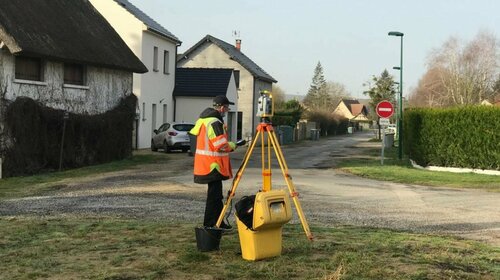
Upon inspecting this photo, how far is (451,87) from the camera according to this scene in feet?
245

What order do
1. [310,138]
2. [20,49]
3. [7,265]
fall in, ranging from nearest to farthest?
[7,265] → [20,49] → [310,138]

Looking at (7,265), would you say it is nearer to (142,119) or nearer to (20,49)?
(20,49)

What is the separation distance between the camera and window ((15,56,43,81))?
62.8 feet

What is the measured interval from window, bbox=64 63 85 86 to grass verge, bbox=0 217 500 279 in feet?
44.1

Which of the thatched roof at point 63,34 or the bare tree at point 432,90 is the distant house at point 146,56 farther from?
the bare tree at point 432,90

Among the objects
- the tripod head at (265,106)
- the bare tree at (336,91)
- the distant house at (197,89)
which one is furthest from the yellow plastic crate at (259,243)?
the bare tree at (336,91)

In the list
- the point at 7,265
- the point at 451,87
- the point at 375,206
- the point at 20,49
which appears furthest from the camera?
the point at 451,87

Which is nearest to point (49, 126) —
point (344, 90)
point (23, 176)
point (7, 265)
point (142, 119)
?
point (23, 176)

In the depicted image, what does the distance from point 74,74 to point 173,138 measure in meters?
8.08

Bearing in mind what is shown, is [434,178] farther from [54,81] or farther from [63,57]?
[54,81]

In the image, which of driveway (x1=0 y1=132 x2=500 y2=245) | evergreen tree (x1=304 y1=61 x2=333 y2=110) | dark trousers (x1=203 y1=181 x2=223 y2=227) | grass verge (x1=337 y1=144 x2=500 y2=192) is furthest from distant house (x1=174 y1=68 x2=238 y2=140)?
evergreen tree (x1=304 y1=61 x2=333 y2=110)

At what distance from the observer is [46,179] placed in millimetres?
16844

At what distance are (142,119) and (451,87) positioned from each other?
175 ft

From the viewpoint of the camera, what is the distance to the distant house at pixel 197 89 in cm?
3634
